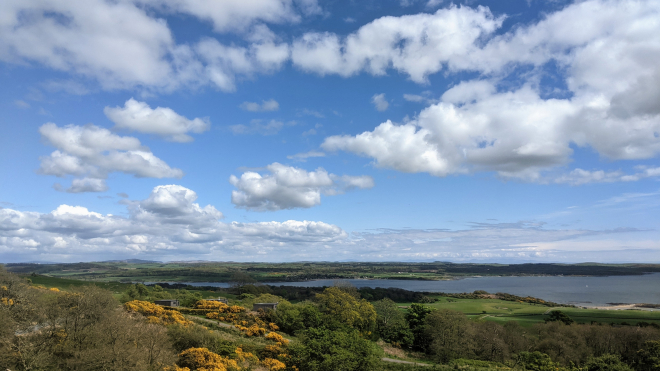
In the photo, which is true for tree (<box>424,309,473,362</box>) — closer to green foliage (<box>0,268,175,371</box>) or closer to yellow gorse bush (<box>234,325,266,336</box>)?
yellow gorse bush (<box>234,325,266,336</box>)

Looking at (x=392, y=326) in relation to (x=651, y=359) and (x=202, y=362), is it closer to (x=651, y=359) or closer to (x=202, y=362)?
(x=651, y=359)

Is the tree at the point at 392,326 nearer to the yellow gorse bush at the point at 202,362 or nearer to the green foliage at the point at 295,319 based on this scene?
the green foliage at the point at 295,319

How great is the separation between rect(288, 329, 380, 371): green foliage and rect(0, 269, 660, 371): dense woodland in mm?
84

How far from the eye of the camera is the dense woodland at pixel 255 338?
22.1m

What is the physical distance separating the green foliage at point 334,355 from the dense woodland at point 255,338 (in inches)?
3.3

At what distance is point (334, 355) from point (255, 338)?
17.6m

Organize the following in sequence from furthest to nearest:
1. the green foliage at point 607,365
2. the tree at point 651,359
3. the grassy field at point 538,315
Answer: the grassy field at point 538,315
the tree at point 651,359
the green foliage at point 607,365

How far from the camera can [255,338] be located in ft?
132

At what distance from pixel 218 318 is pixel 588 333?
5736cm

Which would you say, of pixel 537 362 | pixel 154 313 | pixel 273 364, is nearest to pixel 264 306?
pixel 154 313

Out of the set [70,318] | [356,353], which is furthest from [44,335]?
[356,353]

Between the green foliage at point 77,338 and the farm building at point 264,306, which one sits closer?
the green foliage at point 77,338

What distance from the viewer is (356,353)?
1104 inches

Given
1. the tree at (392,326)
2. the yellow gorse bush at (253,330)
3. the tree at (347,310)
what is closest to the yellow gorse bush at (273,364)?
the yellow gorse bush at (253,330)
